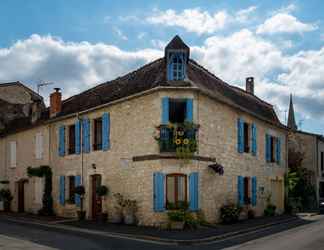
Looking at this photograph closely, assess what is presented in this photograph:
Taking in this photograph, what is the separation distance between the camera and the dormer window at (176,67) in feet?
71.2

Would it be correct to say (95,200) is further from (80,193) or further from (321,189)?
(321,189)

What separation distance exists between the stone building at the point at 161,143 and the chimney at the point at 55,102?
5cm

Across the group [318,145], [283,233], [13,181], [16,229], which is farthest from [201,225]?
[318,145]

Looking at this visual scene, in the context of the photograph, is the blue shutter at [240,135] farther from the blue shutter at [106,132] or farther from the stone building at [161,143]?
the blue shutter at [106,132]

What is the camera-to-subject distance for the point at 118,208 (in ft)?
74.1

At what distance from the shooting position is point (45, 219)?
2486 cm

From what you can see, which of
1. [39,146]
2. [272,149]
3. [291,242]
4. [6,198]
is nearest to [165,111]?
[291,242]

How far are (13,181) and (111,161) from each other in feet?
35.1

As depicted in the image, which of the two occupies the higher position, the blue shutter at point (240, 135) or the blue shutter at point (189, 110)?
the blue shutter at point (189, 110)

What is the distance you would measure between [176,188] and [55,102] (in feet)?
32.0

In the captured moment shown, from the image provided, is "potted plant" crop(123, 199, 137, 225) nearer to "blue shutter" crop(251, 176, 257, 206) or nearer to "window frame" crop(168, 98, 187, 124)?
"window frame" crop(168, 98, 187, 124)

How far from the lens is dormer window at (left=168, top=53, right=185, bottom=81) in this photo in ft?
71.2

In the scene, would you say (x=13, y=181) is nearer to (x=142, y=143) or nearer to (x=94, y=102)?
(x=94, y=102)

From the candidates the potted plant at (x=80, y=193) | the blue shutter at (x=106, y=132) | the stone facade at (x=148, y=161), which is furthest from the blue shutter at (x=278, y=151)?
the potted plant at (x=80, y=193)
